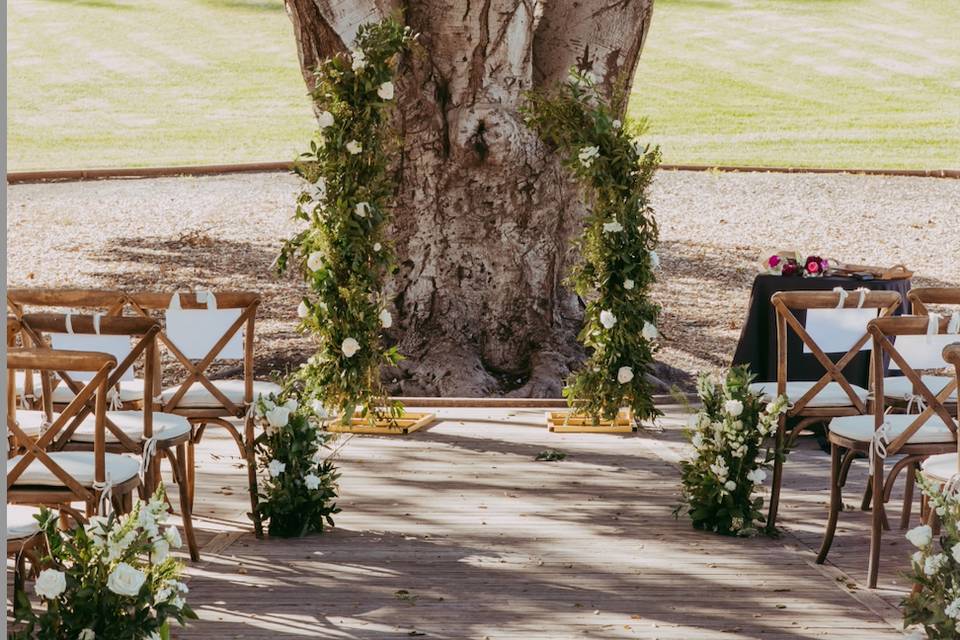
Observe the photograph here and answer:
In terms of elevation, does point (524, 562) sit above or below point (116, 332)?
below

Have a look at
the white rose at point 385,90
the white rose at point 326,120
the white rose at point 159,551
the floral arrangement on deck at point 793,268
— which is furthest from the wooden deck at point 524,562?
the white rose at point 385,90

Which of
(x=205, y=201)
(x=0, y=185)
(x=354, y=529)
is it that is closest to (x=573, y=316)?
(x=354, y=529)

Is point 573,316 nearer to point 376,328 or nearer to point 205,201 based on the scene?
point 376,328

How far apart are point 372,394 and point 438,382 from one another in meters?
1.66

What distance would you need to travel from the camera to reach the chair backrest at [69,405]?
427 centimetres

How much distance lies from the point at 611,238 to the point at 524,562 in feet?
9.47

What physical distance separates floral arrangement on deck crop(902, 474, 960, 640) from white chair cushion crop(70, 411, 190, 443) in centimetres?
273

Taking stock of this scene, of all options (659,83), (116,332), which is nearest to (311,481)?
(116,332)

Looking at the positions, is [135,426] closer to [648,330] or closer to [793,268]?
[648,330]

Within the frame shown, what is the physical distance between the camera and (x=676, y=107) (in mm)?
27891

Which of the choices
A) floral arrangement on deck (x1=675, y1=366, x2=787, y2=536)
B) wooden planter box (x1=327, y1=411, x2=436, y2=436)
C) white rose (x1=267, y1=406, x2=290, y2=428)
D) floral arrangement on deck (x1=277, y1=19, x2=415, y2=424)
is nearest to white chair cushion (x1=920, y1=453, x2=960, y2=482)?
floral arrangement on deck (x1=675, y1=366, x2=787, y2=536)

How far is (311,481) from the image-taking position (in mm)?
5660

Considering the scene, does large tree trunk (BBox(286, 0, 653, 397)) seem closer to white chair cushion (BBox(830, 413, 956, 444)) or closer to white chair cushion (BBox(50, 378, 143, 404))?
white chair cushion (BBox(50, 378, 143, 404))

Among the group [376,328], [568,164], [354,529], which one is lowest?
[354,529]
